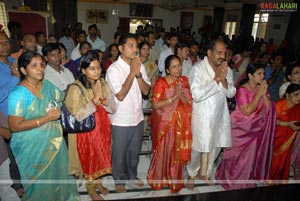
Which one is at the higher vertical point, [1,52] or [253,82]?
[1,52]

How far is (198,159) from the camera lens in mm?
2984

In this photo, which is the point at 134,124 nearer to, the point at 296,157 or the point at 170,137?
the point at 170,137

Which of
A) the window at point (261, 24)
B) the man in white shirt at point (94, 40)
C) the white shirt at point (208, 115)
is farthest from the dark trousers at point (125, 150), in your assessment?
the window at point (261, 24)

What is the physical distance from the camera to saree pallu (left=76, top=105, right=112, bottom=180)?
238 cm

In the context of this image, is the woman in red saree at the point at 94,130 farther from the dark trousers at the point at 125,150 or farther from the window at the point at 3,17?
the window at the point at 3,17

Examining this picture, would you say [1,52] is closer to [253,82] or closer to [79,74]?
[79,74]

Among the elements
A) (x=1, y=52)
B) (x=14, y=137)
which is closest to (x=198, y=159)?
(x=14, y=137)

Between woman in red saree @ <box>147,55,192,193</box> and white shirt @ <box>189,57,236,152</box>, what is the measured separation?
9 centimetres

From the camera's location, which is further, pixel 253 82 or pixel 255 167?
pixel 255 167

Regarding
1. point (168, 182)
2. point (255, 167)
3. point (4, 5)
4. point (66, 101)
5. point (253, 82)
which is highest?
point (4, 5)

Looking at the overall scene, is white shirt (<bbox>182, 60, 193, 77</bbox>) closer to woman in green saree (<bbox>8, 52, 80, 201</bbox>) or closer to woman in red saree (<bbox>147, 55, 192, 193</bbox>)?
woman in red saree (<bbox>147, 55, 192, 193</bbox>)

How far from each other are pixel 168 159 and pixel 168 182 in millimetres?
304

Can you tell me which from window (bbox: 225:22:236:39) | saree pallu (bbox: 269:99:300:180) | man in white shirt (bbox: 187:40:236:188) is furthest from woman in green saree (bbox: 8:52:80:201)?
window (bbox: 225:22:236:39)

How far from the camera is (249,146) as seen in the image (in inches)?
113
